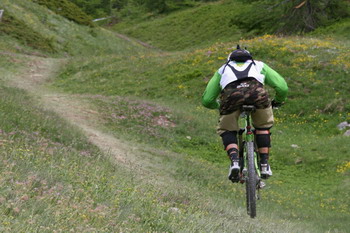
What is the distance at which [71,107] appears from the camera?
17.9 meters

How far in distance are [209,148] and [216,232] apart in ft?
37.1

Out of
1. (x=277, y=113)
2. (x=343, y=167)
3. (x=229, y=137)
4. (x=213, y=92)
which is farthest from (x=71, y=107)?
(x=229, y=137)

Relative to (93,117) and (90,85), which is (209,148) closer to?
(93,117)

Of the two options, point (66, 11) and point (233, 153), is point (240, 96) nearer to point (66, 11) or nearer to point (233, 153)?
point (233, 153)

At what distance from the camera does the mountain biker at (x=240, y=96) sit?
646cm

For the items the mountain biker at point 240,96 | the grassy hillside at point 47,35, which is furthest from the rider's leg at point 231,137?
the grassy hillside at point 47,35

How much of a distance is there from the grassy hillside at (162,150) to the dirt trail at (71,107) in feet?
1.14

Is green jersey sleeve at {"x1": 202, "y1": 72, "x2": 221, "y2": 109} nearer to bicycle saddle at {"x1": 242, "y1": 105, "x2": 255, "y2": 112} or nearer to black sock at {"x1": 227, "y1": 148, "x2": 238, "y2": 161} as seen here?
bicycle saddle at {"x1": 242, "y1": 105, "x2": 255, "y2": 112}

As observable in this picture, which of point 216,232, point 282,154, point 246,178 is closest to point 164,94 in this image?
point 282,154

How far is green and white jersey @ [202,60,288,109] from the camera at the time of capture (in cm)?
648

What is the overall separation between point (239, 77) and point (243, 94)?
252mm

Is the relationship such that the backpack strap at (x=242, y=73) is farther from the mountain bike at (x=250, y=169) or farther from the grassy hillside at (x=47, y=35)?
the grassy hillside at (x=47, y=35)

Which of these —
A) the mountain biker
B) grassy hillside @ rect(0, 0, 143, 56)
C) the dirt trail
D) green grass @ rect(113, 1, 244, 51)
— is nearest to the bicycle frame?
the mountain biker

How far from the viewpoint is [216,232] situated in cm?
482
